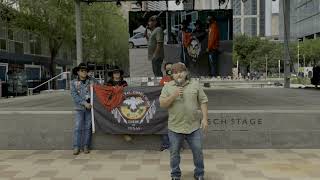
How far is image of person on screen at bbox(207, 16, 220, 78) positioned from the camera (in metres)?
23.4

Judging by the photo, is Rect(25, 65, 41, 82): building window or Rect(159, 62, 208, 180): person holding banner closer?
Rect(159, 62, 208, 180): person holding banner

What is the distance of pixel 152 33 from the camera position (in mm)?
23734

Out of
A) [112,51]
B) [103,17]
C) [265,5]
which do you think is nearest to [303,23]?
[265,5]

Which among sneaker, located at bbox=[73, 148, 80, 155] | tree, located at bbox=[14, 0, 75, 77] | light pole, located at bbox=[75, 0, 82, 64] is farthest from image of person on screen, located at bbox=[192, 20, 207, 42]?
sneaker, located at bbox=[73, 148, 80, 155]

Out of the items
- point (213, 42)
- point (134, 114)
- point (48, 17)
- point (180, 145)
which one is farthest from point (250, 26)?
point (180, 145)

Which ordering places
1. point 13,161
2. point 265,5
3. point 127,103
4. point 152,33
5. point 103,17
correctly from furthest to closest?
1. point 265,5
2. point 103,17
3. point 152,33
4. point 127,103
5. point 13,161

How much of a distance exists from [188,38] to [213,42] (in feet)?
3.87

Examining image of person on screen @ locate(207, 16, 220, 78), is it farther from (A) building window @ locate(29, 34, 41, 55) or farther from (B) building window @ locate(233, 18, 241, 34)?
(B) building window @ locate(233, 18, 241, 34)

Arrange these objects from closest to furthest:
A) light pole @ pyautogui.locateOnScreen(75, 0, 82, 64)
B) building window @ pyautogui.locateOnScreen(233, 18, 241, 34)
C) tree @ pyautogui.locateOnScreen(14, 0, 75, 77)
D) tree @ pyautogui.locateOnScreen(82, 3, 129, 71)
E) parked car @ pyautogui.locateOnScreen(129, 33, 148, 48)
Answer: light pole @ pyautogui.locateOnScreen(75, 0, 82, 64)
parked car @ pyautogui.locateOnScreen(129, 33, 148, 48)
tree @ pyautogui.locateOnScreen(14, 0, 75, 77)
tree @ pyautogui.locateOnScreen(82, 3, 129, 71)
building window @ pyautogui.locateOnScreen(233, 18, 241, 34)

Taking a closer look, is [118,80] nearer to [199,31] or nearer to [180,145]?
[180,145]

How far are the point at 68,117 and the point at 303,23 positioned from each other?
94.0 m

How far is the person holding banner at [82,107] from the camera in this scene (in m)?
9.34

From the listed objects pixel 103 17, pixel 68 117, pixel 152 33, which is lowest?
pixel 68 117

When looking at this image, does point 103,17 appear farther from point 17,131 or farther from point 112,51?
point 17,131
